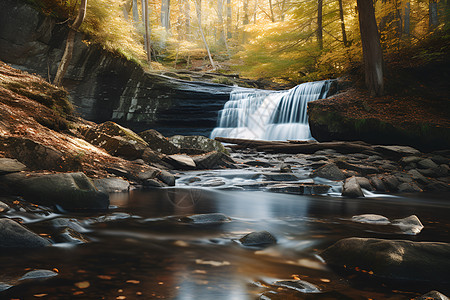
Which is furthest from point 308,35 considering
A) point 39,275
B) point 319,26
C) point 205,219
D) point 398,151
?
point 39,275

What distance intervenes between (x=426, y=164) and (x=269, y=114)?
943 centimetres

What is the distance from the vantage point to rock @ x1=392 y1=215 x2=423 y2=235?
3.89m

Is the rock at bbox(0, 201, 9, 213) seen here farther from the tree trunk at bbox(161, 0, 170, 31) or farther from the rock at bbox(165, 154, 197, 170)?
the tree trunk at bbox(161, 0, 170, 31)

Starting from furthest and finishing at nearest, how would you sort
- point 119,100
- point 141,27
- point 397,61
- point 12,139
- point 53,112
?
point 141,27 < point 119,100 < point 397,61 < point 53,112 < point 12,139

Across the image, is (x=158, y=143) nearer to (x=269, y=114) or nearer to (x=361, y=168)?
(x=361, y=168)

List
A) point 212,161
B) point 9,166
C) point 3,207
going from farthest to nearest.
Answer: point 212,161, point 9,166, point 3,207

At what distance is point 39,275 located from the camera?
215 centimetres

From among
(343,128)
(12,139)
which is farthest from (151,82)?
(12,139)

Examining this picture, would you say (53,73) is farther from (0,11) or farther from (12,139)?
(12,139)

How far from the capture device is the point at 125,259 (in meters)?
2.66

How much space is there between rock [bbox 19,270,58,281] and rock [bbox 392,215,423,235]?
3736 millimetres

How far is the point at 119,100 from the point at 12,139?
13964mm

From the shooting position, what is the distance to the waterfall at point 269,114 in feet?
53.4

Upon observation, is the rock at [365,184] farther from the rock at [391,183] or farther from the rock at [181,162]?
the rock at [181,162]
